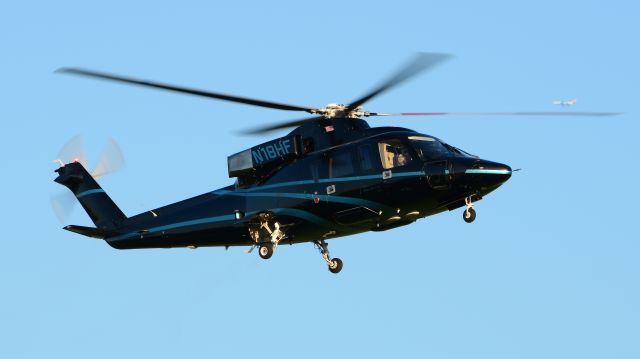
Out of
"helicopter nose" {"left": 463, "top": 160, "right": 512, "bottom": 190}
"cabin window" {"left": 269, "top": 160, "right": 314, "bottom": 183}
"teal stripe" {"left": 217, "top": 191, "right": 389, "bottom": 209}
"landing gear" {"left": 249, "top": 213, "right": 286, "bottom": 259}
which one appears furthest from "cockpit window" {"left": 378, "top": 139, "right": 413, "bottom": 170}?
"landing gear" {"left": 249, "top": 213, "right": 286, "bottom": 259}

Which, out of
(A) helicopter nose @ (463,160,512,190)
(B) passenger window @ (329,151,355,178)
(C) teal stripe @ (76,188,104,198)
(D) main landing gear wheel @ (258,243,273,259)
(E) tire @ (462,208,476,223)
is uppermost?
(B) passenger window @ (329,151,355,178)

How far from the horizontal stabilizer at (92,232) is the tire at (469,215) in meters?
12.1

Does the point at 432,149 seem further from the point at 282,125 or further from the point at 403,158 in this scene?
the point at 282,125

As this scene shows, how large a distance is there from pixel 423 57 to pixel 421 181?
361 cm

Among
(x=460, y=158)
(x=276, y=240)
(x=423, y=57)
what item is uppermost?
(x=423, y=57)

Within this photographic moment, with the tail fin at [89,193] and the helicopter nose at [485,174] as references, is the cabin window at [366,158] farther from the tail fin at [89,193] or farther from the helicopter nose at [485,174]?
the tail fin at [89,193]

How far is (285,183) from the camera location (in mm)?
31078

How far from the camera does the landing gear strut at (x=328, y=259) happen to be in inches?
1268

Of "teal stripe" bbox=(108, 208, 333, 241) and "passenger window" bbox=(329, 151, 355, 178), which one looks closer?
"passenger window" bbox=(329, 151, 355, 178)

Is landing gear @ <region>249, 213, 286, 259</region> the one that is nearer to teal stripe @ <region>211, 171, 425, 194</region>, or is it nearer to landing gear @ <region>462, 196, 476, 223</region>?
teal stripe @ <region>211, 171, 425, 194</region>

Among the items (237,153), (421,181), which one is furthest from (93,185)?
(421,181)

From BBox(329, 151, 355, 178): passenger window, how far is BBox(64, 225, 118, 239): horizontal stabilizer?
828 cm

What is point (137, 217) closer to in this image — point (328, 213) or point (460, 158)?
point (328, 213)

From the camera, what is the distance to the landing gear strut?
32219 millimetres
